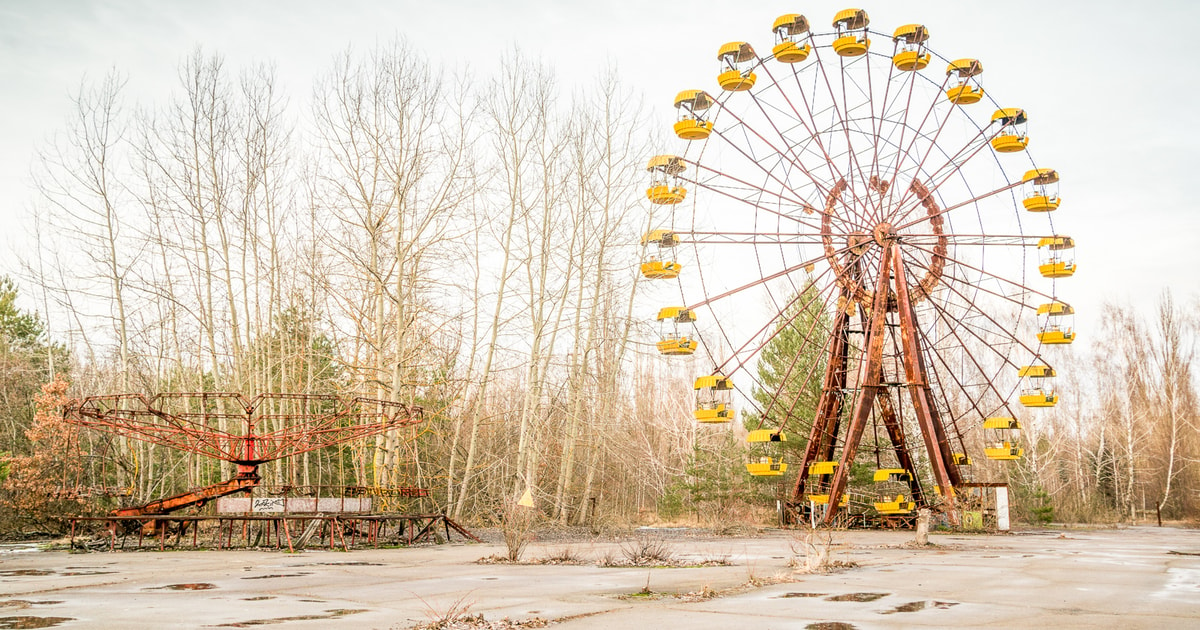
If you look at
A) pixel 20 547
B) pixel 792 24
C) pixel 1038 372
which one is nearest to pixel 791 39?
pixel 792 24

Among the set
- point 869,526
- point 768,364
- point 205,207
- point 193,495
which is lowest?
point 869,526

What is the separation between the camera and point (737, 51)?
1142 inches

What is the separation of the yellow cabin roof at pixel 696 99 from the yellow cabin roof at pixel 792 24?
118 inches

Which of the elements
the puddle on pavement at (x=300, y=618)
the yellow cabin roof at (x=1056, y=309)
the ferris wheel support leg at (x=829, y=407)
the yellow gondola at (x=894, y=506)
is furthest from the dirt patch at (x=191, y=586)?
the yellow cabin roof at (x=1056, y=309)

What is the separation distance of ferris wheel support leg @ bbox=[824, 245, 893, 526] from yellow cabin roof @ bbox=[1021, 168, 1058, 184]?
5450mm

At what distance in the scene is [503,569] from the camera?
14.9 meters

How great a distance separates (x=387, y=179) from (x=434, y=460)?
38.3 feet

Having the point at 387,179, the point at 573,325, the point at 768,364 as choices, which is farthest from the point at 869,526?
the point at 387,179

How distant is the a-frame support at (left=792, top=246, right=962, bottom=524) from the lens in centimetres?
2697

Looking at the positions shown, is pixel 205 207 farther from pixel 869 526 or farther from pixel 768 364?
pixel 869 526

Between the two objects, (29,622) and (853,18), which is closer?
(29,622)

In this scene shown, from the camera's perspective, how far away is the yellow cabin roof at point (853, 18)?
27.1 m

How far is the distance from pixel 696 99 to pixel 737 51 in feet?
6.53

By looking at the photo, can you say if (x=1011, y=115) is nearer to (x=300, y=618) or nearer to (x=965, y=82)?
(x=965, y=82)
